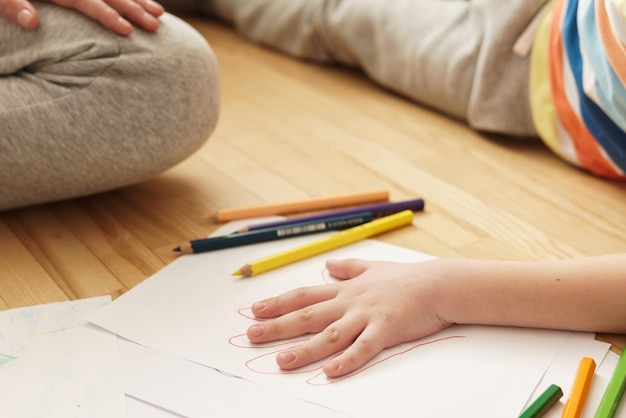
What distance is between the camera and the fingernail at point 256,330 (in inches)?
24.8

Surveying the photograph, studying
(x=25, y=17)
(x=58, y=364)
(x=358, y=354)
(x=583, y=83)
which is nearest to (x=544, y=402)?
(x=358, y=354)

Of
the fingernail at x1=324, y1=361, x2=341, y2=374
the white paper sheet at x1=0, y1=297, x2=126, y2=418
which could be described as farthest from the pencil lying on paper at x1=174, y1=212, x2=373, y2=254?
the fingernail at x1=324, y1=361, x2=341, y2=374

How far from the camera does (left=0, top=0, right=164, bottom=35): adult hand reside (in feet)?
2.65

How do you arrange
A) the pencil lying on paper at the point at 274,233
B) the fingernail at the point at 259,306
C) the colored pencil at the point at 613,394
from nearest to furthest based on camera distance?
the colored pencil at the point at 613,394 → the fingernail at the point at 259,306 → the pencil lying on paper at the point at 274,233

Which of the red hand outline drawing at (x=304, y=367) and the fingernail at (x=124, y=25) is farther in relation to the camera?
the fingernail at (x=124, y=25)

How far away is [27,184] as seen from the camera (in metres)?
0.80

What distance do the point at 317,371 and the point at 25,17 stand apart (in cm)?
48

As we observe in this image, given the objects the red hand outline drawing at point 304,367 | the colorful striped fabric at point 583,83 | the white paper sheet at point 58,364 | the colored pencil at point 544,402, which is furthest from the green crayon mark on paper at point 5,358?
the colorful striped fabric at point 583,83

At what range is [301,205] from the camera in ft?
2.84

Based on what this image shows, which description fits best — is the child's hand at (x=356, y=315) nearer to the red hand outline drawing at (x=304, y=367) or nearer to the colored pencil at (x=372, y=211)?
the red hand outline drawing at (x=304, y=367)

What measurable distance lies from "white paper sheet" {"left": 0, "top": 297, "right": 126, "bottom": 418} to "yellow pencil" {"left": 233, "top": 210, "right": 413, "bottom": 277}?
144mm

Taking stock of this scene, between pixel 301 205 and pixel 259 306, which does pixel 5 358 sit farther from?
pixel 301 205

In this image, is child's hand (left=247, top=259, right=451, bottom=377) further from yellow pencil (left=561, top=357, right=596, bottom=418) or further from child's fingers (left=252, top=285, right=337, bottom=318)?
yellow pencil (left=561, top=357, right=596, bottom=418)

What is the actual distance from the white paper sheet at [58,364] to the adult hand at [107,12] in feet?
1.01
